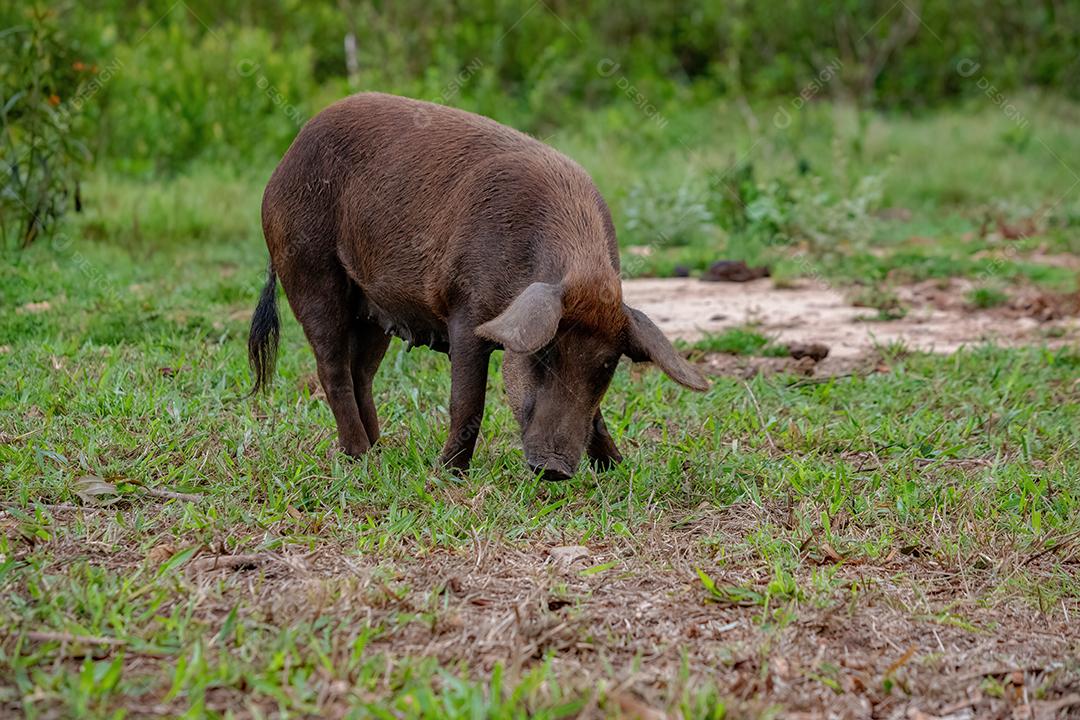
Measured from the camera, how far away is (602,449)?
4688 millimetres

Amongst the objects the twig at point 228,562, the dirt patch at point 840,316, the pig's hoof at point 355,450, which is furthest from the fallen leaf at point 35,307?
the twig at point 228,562

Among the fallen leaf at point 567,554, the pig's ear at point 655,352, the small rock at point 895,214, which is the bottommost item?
the small rock at point 895,214

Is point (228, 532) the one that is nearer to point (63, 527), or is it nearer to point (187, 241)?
point (63, 527)

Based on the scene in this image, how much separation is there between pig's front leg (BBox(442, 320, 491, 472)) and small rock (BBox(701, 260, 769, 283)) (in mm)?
4293

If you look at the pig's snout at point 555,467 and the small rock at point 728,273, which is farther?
the small rock at point 728,273

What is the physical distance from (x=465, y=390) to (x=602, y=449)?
579mm

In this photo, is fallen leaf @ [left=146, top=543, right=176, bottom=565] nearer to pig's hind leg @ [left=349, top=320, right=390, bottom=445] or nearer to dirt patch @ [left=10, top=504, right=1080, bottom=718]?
dirt patch @ [left=10, top=504, right=1080, bottom=718]

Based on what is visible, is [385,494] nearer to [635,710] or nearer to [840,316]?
[635,710]

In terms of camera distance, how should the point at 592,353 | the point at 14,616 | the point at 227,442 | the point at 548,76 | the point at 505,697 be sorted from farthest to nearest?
the point at 548,76 → the point at 227,442 → the point at 592,353 → the point at 14,616 → the point at 505,697

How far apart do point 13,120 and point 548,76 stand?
7542 millimetres

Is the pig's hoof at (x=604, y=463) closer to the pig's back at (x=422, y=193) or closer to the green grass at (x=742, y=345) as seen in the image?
the pig's back at (x=422, y=193)

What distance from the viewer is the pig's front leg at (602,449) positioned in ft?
15.3

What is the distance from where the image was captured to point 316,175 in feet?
16.3

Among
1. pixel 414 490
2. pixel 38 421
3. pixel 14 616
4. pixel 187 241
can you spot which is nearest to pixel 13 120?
pixel 187 241
